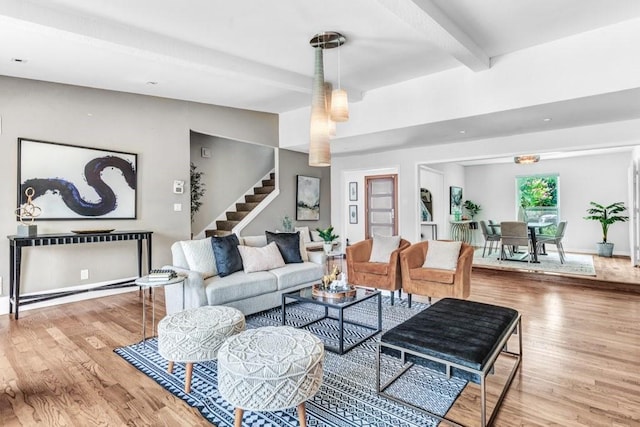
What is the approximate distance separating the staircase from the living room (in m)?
0.52

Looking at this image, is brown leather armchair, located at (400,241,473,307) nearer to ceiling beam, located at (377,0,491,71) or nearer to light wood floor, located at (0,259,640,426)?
light wood floor, located at (0,259,640,426)

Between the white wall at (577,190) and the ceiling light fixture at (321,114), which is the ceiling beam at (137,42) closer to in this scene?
the ceiling light fixture at (321,114)

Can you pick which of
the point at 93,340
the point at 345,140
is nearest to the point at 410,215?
the point at 345,140

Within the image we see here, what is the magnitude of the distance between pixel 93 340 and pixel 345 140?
14.3 ft

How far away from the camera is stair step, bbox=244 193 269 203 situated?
718cm

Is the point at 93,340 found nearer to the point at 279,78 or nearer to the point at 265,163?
the point at 279,78

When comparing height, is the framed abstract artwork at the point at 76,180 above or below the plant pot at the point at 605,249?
above

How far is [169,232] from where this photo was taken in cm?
529

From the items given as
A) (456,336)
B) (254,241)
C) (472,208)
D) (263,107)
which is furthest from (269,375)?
(472,208)

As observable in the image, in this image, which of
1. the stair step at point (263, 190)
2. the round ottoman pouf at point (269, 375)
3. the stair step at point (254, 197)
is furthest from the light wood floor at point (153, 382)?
the stair step at point (263, 190)

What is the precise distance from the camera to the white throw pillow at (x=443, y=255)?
3.95 meters

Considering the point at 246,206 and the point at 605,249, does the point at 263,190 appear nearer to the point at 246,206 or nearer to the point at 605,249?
the point at 246,206

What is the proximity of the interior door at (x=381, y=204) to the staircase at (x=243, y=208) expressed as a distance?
2622 millimetres

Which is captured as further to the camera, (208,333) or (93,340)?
(93,340)
